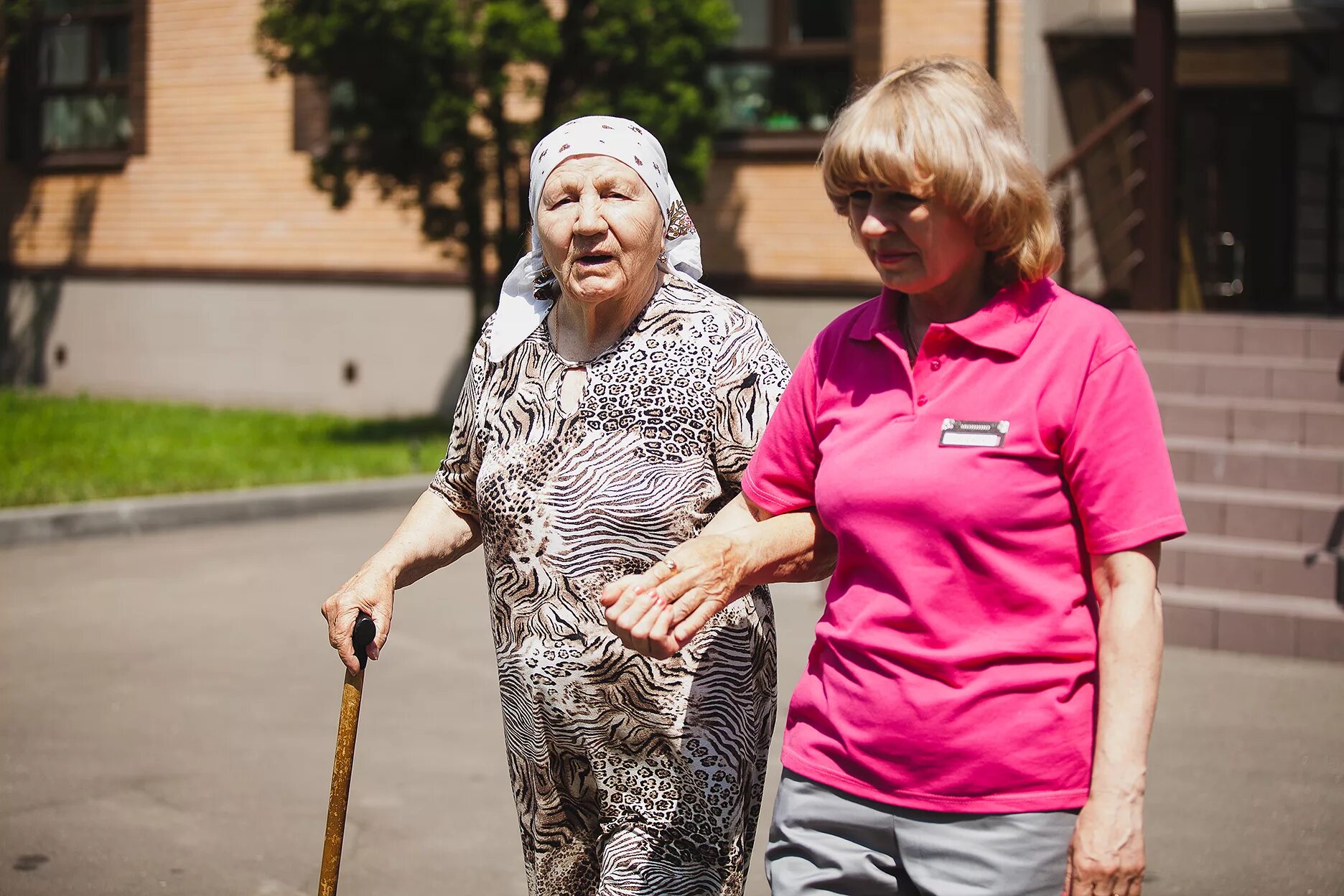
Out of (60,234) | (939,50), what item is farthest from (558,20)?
(60,234)

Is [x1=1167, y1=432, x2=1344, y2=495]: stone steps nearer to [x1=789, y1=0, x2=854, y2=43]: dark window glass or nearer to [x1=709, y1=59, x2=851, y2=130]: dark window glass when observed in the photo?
[x1=709, y1=59, x2=851, y2=130]: dark window glass

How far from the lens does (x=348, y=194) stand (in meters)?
15.1

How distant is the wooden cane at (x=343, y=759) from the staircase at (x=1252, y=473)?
5.75 m

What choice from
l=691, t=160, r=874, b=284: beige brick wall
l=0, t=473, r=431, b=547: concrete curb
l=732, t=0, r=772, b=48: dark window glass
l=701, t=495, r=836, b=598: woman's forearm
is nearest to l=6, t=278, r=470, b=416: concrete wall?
l=691, t=160, r=874, b=284: beige brick wall

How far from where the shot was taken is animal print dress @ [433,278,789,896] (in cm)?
303

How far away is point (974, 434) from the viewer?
2.34 m

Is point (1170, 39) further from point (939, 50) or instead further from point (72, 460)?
point (72, 460)

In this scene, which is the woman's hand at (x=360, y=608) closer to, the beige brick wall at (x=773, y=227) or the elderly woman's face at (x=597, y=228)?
the elderly woman's face at (x=597, y=228)

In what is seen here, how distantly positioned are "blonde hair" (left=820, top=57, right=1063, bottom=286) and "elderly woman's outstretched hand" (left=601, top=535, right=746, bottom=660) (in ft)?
2.00

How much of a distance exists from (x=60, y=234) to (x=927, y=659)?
68.7 feet

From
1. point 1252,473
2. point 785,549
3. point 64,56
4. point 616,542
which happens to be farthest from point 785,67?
point 785,549

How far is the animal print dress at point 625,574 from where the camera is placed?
3.03 meters

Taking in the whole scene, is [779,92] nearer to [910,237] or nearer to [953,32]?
[953,32]

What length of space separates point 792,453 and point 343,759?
1042 millimetres
